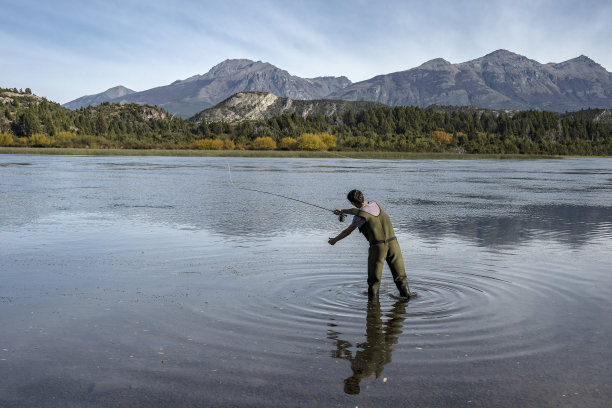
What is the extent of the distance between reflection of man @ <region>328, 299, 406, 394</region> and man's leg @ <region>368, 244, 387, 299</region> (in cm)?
46

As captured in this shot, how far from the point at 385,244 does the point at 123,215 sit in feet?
49.8

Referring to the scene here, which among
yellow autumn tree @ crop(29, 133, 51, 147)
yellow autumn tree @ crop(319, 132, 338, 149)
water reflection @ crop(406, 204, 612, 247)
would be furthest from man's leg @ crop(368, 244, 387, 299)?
yellow autumn tree @ crop(319, 132, 338, 149)

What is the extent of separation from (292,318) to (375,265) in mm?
1929

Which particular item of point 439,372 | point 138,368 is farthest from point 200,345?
point 439,372

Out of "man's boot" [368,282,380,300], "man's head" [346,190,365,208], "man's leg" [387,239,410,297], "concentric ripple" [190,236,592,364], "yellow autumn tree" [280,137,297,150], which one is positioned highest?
"yellow autumn tree" [280,137,297,150]

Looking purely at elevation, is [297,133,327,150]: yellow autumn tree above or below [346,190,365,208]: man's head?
above

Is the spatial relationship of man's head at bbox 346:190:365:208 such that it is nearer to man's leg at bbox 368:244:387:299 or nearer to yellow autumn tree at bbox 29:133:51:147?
man's leg at bbox 368:244:387:299

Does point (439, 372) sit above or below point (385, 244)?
below

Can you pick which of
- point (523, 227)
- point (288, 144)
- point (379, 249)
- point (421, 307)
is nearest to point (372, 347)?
point (421, 307)

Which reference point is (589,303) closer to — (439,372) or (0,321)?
(439,372)

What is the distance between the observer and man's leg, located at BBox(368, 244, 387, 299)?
10.2 meters

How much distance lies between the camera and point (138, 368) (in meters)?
6.95

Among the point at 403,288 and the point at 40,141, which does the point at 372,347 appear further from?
the point at 40,141

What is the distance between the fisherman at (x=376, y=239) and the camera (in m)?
10.1
